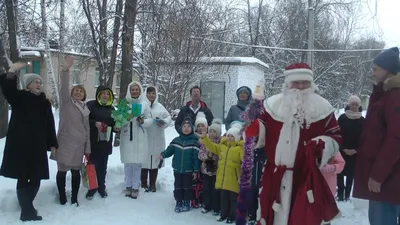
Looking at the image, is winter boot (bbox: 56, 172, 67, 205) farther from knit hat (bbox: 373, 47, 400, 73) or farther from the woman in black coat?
knit hat (bbox: 373, 47, 400, 73)

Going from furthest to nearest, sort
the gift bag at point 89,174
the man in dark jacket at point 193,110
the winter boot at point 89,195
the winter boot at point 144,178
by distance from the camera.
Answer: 1. the winter boot at point 144,178
2. the man in dark jacket at point 193,110
3. the winter boot at point 89,195
4. the gift bag at point 89,174

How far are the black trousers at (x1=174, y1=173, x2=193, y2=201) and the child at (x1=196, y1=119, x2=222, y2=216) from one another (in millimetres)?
Result: 215

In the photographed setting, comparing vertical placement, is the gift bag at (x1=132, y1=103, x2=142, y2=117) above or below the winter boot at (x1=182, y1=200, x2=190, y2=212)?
above

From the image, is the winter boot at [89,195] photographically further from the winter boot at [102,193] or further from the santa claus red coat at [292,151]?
the santa claus red coat at [292,151]

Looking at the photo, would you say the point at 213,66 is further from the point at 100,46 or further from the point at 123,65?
the point at 123,65

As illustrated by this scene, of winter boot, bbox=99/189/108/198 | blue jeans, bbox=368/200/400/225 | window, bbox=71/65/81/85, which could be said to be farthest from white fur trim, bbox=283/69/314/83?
window, bbox=71/65/81/85

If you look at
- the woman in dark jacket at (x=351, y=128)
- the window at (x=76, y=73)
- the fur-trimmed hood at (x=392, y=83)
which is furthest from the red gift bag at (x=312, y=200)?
the window at (x=76, y=73)

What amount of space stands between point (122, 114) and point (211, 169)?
1504 millimetres

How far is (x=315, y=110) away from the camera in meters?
3.45

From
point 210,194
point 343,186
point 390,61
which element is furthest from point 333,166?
point 343,186

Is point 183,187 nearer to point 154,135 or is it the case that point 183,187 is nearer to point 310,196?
point 154,135

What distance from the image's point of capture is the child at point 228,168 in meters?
5.00

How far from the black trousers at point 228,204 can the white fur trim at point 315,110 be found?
1791 millimetres

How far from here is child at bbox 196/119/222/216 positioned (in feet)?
17.5
